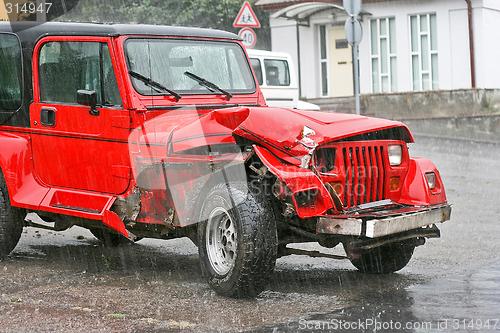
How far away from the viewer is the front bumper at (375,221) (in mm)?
4703

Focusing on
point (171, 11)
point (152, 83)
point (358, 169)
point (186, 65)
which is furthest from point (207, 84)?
point (171, 11)

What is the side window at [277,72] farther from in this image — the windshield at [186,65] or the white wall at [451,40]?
the windshield at [186,65]

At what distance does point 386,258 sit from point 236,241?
1598 mm

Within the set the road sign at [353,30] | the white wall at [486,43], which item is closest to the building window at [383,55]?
the white wall at [486,43]

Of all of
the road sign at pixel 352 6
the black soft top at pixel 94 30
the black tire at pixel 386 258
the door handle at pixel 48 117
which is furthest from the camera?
the road sign at pixel 352 6

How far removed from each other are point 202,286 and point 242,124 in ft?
→ 4.64

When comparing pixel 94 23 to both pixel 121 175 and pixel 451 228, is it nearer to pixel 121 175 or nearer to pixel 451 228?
pixel 121 175

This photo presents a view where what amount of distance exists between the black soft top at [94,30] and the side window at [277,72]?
383 inches

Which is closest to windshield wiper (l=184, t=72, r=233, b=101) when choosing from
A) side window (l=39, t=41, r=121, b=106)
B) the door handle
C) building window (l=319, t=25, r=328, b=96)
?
side window (l=39, t=41, r=121, b=106)

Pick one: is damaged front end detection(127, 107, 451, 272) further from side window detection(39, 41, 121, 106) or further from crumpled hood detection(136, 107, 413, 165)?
side window detection(39, 41, 121, 106)

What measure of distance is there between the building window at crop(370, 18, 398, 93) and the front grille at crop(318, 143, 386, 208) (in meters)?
16.1

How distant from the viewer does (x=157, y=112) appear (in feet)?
19.1

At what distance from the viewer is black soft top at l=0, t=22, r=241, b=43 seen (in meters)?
6.02

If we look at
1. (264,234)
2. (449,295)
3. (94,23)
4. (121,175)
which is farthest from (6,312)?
(449,295)
